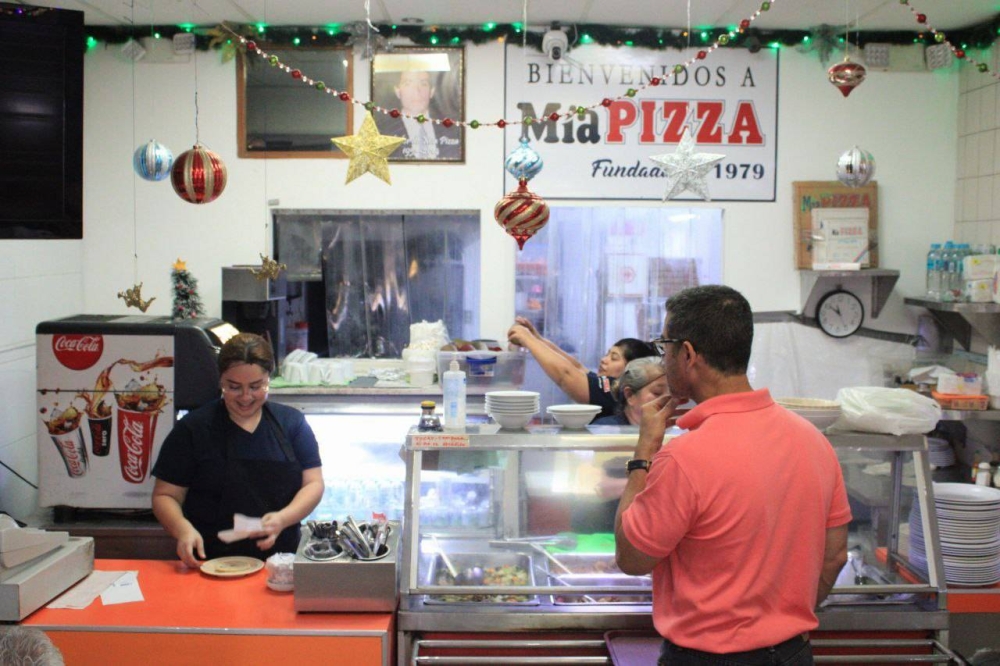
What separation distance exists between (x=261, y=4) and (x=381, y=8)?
71 cm

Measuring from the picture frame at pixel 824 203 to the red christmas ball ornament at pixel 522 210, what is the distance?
257 centimetres

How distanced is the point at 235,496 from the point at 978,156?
5082 millimetres

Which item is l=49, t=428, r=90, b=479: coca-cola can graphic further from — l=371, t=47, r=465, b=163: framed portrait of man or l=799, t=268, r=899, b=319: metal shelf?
l=799, t=268, r=899, b=319: metal shelf

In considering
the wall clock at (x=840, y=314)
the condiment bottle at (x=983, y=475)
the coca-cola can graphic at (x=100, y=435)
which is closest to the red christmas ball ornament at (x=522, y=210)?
the coca-cola can graphic at (x=100, y=435)

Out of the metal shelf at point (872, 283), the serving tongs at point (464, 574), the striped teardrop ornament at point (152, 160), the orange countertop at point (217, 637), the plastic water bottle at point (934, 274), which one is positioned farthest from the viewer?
the metal shelf at point (872, 283)

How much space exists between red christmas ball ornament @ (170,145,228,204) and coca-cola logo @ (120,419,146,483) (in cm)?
119

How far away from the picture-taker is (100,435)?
14.6 feet

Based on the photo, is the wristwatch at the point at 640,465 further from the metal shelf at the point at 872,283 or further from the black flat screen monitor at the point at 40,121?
the metal shelf at the point at 872,283

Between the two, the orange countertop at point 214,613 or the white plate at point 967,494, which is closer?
the orange countertop at point 214,613

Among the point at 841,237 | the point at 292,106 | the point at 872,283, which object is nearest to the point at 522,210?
the point at 292,106

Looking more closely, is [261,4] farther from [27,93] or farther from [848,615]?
[848,615]

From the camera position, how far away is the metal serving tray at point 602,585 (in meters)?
3.11

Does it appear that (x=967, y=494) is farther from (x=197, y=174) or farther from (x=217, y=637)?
(x=197, y=174)

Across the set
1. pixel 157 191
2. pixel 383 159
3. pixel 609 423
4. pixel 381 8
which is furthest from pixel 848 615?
pixel 157 191
